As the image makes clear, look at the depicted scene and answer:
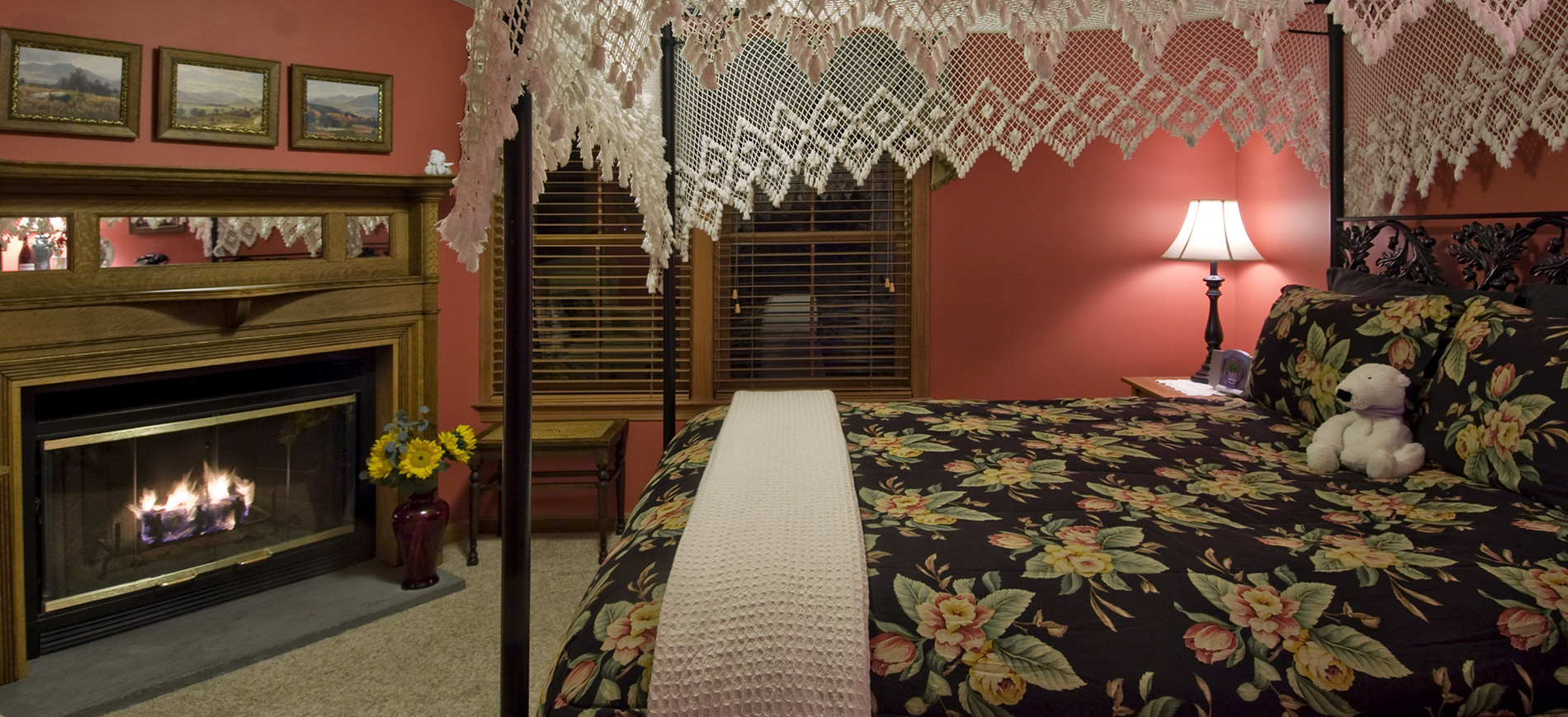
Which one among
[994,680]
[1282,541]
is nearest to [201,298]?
[994,680]

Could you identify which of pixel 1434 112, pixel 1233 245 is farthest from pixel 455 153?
pixel 1434 112

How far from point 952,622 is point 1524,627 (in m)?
0.70

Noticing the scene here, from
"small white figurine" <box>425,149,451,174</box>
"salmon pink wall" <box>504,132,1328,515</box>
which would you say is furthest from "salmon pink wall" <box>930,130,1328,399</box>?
"small white figurine" <box>425,149,451,174</box>

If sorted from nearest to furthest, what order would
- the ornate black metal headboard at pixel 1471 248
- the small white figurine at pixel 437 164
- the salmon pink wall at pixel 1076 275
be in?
the ornate black metal headboard at pixel 1471 248, the small white figurine at pixel 437 164, the salmon pink wall at pixel 1076 275

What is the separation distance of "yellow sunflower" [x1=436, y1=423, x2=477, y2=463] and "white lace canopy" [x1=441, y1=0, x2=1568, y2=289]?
3.71 ft

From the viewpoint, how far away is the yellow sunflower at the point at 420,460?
3.15 meters

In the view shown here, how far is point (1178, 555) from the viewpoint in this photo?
4.30 feet

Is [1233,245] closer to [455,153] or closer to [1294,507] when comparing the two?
[1294,507]

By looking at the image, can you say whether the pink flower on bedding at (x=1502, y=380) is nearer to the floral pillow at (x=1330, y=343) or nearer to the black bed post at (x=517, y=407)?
the floral pillow at (x=1330, y=343)

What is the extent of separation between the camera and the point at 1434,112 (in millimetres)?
2480

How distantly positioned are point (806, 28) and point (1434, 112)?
6.18 ft

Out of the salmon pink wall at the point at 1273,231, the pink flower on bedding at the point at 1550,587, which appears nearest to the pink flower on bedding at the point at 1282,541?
the pink flower on bedding at the point at 1550,587

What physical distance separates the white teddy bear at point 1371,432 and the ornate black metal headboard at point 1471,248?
23.9 inches

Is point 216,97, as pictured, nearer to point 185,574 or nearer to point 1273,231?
point 185,574
